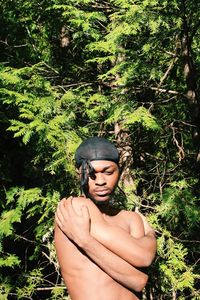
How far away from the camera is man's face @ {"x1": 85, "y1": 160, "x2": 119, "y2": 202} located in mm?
2367

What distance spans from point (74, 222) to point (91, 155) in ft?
1.36

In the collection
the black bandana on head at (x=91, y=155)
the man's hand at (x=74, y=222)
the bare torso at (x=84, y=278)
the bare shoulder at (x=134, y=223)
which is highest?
the black bandana on head at (x=91, y=155)

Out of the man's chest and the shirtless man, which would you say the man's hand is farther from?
the man's chest

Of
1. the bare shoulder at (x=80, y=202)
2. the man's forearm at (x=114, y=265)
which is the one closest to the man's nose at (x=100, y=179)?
the bare shoulder at (x=80, y=202)

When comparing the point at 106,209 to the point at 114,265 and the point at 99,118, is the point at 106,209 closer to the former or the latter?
the point at 114,265

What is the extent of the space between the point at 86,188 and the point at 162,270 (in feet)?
7.30

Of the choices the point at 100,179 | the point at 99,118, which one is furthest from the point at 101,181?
the point at 99,118

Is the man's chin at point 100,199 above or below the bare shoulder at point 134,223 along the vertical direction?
above

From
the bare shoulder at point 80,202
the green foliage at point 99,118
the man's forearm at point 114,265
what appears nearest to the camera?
the man's forearm at point 114,265

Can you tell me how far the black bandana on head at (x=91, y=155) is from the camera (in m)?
2.38

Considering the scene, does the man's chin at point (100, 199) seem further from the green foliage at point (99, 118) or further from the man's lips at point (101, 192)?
the green foliage at point (99, 118)

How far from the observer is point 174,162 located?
4.99m

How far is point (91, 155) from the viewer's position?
242cm

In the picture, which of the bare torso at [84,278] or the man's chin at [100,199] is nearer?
the bare torso at [84,278]
